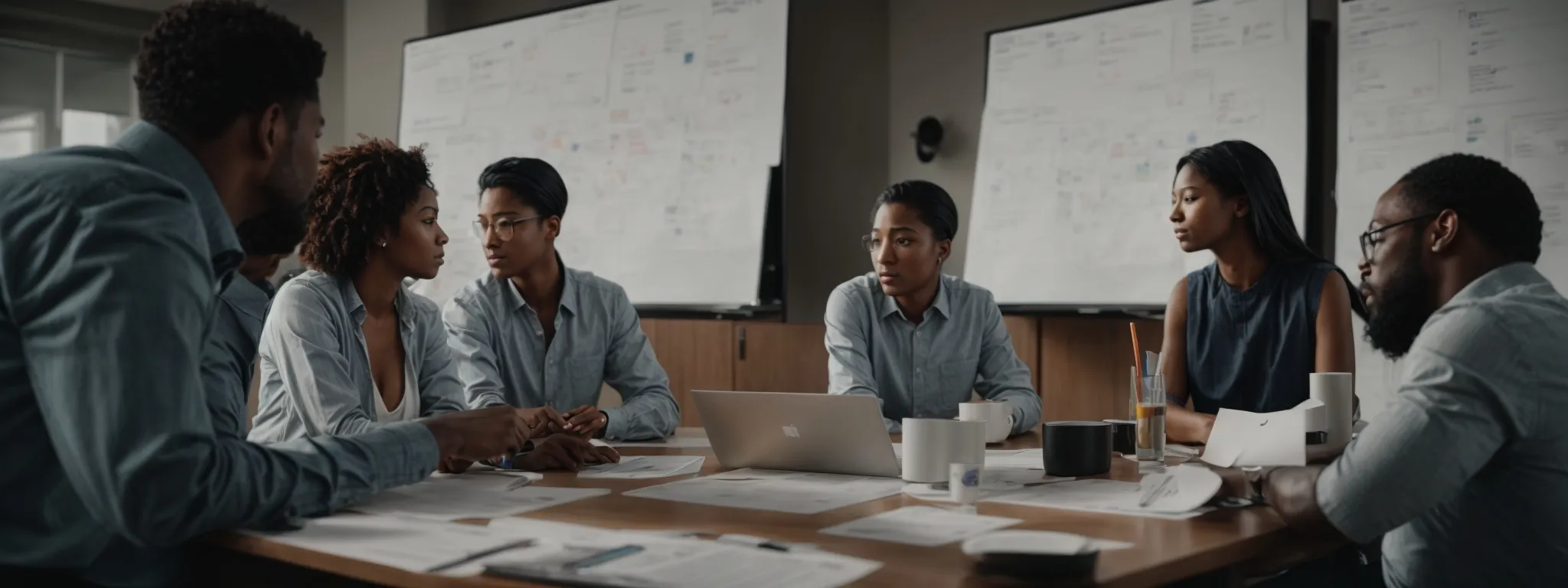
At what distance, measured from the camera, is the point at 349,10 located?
6051 millimetres

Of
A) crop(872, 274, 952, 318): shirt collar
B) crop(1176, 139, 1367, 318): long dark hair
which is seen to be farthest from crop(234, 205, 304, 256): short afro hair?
crop(1176, 139, 1367, 318): long dark hair

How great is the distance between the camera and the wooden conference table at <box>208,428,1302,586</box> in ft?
3.84

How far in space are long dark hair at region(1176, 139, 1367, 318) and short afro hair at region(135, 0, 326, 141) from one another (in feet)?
6.37

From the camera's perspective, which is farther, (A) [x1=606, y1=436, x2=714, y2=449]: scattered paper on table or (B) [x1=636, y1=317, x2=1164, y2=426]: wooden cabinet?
(B) [x1=636, y1=317, x2=1164, y2=426]: wooden cabinet

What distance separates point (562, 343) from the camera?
3006 mm

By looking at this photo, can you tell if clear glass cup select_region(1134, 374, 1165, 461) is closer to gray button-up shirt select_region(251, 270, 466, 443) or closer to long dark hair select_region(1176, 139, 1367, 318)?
long dark hair select_region(1176, 139, 1367, 318)

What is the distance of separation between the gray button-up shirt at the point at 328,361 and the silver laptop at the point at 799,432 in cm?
55

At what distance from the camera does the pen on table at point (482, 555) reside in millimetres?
1196

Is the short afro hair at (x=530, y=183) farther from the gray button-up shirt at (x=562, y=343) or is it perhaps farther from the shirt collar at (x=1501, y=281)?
the shirt collar at (x=1501, y=281)

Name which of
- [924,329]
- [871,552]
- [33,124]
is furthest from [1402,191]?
[33,124]

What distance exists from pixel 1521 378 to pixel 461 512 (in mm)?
1260

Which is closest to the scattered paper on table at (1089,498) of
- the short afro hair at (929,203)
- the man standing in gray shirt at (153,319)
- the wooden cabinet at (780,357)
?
the man standing in gray shirt at (153,319)

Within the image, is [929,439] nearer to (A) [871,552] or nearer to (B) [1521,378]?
(A) [871,552]

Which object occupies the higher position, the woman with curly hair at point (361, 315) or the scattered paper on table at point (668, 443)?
the woman with curly hair at point (361, 315)
